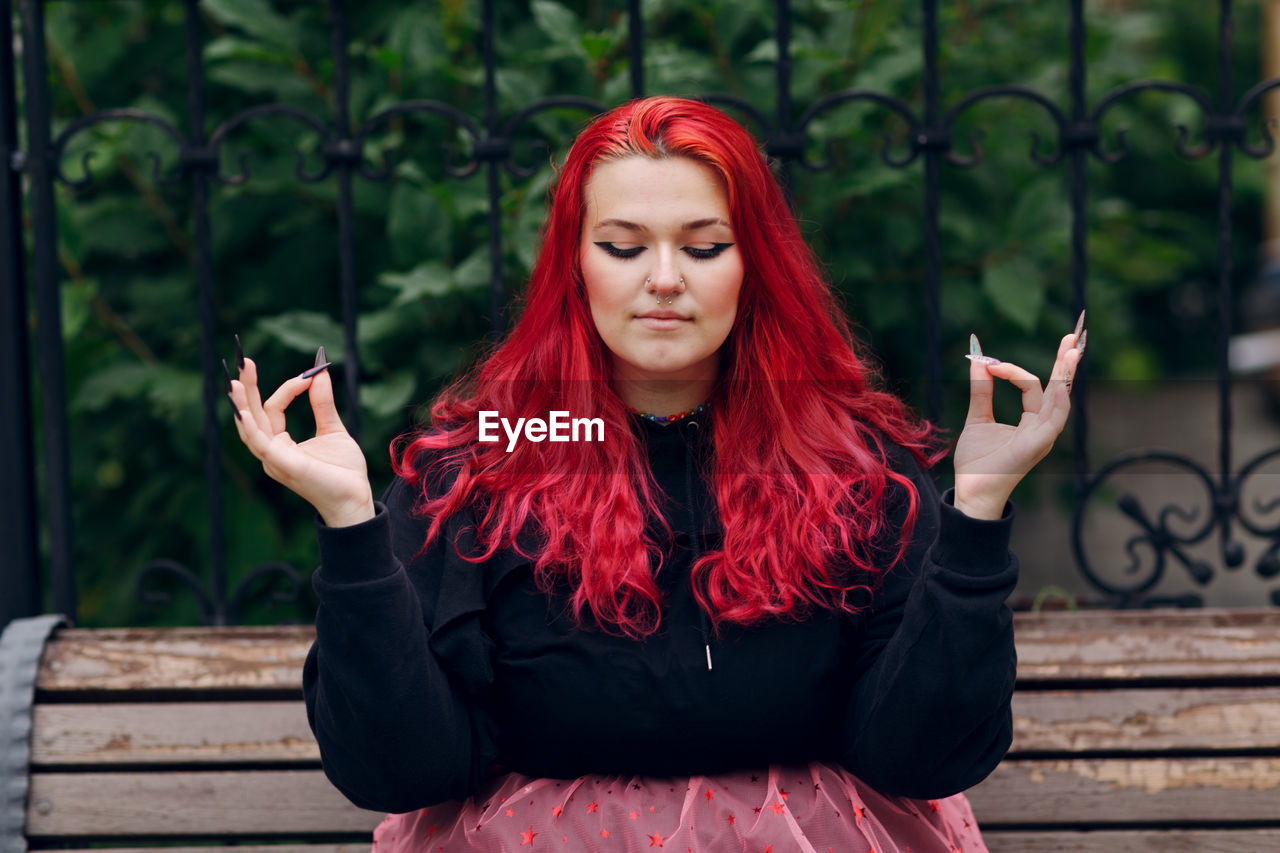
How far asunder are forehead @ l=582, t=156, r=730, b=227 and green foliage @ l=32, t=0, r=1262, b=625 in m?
0.63

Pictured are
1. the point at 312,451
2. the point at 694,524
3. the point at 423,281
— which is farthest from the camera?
the point at 423,281

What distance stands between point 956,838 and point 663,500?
65 cm

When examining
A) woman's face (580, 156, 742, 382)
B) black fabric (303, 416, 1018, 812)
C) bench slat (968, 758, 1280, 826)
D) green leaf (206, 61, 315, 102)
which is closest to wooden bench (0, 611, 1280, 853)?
bench slat (968, 758, 1280, 826)

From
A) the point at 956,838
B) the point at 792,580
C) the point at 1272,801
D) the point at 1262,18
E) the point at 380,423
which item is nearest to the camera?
the point at 792,580

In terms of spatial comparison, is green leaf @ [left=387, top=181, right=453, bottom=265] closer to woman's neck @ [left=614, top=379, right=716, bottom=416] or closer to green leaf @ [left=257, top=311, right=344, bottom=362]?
green leaf @ [left=257, top=311, right=344, bottom=362]

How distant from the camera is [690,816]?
154 cm

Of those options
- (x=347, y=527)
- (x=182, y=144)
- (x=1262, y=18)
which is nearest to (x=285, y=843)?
(x=347, y=527)

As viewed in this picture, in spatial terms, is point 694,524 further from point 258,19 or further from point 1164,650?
point 258,19

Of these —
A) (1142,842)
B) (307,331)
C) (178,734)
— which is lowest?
(1142,842)

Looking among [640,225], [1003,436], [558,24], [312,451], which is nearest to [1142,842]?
[1003,436]

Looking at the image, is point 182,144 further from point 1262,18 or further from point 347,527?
point 1262,18

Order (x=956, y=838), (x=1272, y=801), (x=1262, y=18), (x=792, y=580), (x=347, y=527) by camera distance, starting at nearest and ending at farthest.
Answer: (x=347, y=527) → (x=792, y=580) → (x=956, y=838) → (x=1272, y=801) → (x=1262, y=18)

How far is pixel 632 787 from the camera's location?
1.59 metres

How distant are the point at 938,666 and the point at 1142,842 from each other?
80 cm
